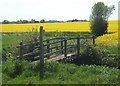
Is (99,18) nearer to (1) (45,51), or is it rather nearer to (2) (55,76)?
(1) (45,51)

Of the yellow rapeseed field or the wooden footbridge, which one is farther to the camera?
the yellow rapeseed field

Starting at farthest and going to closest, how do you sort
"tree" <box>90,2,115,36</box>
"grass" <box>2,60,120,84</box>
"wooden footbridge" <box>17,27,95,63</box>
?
"tree" <box>90,2,115,36</box> → "wooden footbridge" <box>17,27,95,63</box> → "grass" <box>2,60,120,84</box>

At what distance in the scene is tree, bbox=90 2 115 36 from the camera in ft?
132

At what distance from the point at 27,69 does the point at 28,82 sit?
66.4 inches

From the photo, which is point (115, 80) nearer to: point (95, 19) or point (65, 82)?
point (65, 82)

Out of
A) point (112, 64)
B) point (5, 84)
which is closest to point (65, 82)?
point (5, 84)

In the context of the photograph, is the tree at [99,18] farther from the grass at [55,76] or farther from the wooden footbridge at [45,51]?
the grass at [55,76]

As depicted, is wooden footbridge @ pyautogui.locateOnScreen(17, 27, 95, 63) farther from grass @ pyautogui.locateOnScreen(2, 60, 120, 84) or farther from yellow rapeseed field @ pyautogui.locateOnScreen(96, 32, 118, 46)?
yellow rapeseed field @ pyautogui.locateOnScreen(96, 32, 118, 46)

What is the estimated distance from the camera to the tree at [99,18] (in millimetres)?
40375

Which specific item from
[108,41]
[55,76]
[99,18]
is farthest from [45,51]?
[99,18]

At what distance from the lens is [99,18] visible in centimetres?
4112

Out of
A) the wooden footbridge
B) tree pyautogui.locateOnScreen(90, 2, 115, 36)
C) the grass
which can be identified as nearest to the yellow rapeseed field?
the wooden footbridge

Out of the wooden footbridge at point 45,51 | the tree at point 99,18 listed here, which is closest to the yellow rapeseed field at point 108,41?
the wooden footbridge at point 45,51

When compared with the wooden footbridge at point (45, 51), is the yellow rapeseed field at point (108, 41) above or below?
below
